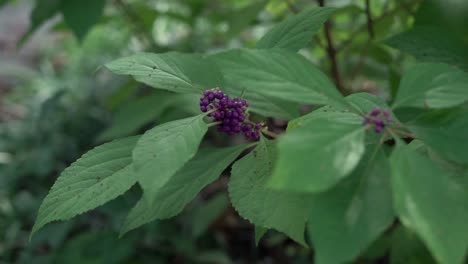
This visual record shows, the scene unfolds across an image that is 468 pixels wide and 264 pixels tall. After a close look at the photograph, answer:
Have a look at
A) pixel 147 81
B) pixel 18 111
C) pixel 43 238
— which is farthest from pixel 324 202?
pixel 18 111

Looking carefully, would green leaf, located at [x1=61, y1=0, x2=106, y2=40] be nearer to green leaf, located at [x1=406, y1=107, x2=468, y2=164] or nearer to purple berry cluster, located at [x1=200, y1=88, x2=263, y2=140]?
purple berry cluster, located at [x1=200, y1=88, x2=263, y2=140]

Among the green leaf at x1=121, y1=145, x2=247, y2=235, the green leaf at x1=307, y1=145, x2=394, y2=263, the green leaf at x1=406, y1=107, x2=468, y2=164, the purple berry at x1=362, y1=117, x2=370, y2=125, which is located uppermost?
the purple berry at x1=362, y1=117, x2=370, y2=125

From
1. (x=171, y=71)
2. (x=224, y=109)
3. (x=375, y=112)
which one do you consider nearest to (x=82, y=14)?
(x=171, y=71)

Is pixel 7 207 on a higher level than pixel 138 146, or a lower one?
lower

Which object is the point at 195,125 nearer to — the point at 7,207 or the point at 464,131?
the point at 464,131

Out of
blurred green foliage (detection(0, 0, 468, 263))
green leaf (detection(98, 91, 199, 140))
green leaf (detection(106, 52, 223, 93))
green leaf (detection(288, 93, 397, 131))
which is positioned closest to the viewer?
green leaf (detection(288, 93, 397, 131))

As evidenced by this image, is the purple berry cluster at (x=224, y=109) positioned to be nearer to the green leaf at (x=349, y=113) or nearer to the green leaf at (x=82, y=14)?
the green leaf at (x=349, y=113)

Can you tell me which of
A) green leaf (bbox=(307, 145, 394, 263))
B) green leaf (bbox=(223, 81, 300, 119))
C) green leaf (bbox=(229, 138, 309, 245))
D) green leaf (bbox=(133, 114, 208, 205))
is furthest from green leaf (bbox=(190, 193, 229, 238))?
green leaf (bbox=(307, 145, 394, 263))
